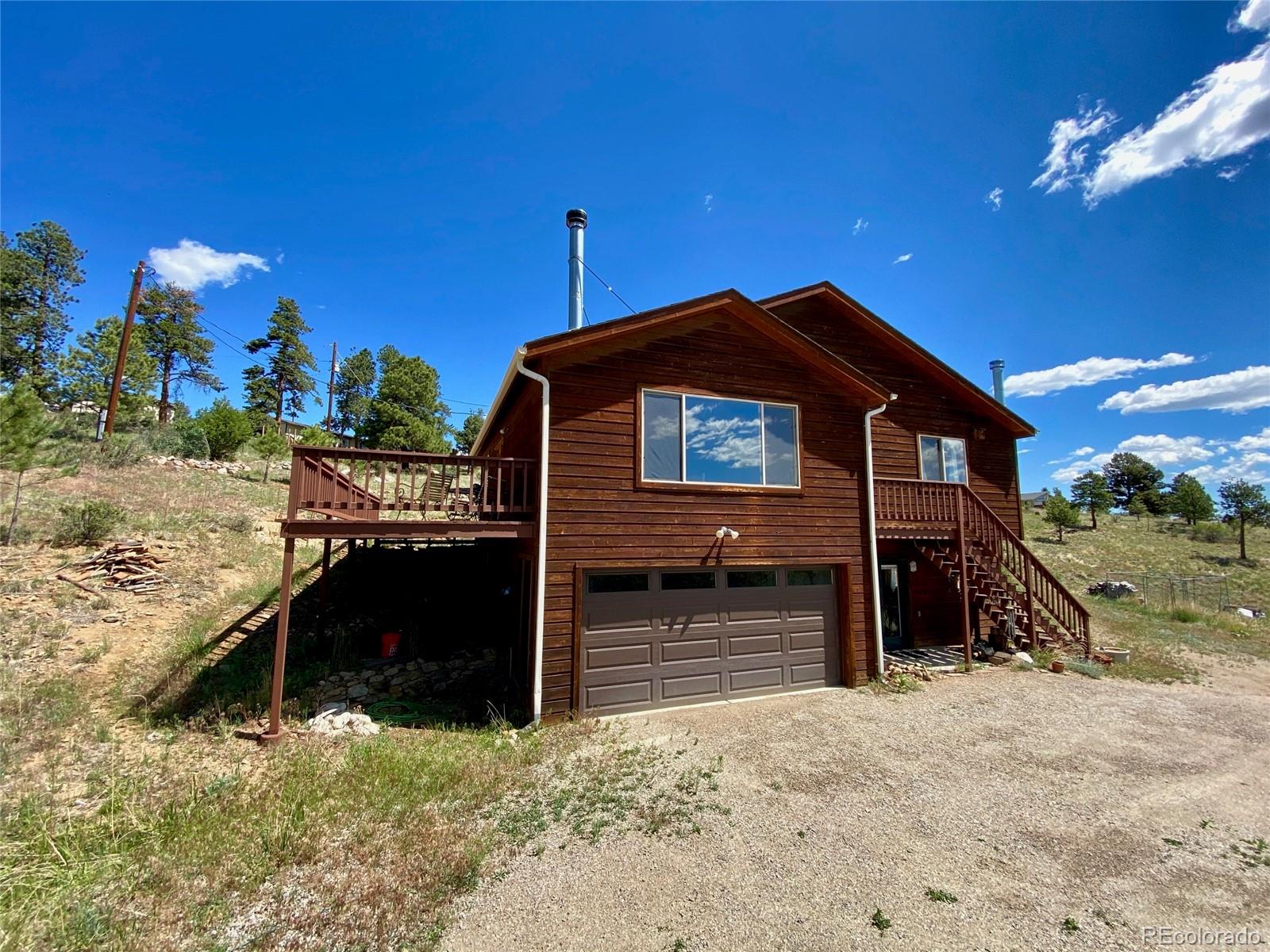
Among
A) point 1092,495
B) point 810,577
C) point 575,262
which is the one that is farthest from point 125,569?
point 1092,495

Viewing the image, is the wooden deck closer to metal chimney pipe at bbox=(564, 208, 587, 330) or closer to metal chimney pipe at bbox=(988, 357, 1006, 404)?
metal chimney pipe at bbox=(564, 208, 587, 330)

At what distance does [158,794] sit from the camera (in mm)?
4570

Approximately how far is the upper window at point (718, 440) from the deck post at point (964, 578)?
159 inches

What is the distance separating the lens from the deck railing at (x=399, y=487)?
20.5ft

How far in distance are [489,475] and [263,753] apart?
13.2 ft

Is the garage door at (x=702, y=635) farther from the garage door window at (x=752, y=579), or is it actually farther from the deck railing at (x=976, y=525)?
the deck railing at (x=976, y=525)

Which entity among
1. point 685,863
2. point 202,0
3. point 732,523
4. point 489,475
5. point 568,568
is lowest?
point 685,863

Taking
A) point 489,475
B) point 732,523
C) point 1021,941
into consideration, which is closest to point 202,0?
point 489,475

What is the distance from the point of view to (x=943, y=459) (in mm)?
11797

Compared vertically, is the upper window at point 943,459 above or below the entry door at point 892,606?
above

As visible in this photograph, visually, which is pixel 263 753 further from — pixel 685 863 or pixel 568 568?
pixel 685 863

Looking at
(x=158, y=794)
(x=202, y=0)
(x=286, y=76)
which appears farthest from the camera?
(x=286, y=76)

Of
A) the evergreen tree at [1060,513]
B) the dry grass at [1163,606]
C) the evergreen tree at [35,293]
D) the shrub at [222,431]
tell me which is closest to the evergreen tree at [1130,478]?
the dry grass at [1163,606]

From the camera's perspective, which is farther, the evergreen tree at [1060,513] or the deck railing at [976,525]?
the evergreen tree at [1060,513]
